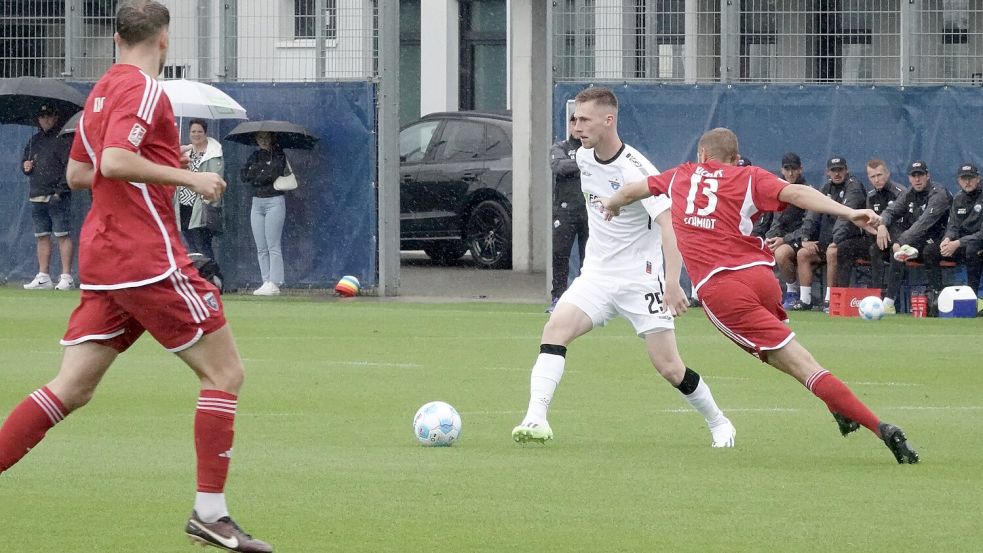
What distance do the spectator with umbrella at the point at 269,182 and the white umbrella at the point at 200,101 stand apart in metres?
0.27

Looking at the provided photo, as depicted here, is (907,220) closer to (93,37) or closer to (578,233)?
(578,233)

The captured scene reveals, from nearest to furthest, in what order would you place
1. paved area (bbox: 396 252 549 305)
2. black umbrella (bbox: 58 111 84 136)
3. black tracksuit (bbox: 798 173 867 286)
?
black tracksuit (bbox: 798 173 867 286)
black umbrella (bbox: 58 111 84 136)
paved area (bbox: 396 252 549 305)

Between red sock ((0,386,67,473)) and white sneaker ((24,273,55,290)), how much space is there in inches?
686

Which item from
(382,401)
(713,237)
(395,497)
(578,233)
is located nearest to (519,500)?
(395,497)

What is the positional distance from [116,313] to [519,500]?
209cm

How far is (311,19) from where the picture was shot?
74.8 ft

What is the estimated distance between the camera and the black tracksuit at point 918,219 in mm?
20062

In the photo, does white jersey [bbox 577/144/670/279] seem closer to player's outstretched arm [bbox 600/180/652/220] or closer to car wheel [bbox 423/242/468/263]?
player's outstretched arm [bbox 600/180/652/220]

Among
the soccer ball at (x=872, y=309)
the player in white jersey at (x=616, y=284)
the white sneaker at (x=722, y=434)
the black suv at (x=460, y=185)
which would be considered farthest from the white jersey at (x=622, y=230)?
the black suv at (x=460, y=185)

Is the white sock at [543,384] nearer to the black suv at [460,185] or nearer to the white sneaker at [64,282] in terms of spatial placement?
the white sneaker at [64,282]

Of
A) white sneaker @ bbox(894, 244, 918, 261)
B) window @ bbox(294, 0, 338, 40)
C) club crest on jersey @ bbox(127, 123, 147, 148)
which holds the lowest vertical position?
white sneaker @ bbox(894, 244, 918, 261)

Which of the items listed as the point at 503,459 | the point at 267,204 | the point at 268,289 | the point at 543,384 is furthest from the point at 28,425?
the point at 268,289

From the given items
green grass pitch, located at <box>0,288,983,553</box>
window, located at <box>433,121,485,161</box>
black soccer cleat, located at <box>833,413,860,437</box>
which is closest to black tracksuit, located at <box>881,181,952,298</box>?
green grass pitch, located at <box>0,288,983,553</box>

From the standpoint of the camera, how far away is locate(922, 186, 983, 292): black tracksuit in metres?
19.9
